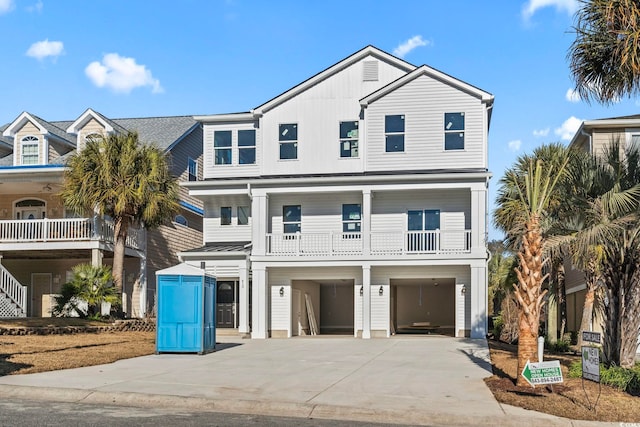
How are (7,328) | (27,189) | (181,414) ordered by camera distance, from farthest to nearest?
(27,189), (7,328), (181,414)

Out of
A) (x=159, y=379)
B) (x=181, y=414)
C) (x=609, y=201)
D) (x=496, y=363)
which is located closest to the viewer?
(x=181, y=414)

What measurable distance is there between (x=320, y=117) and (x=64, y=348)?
14.2m

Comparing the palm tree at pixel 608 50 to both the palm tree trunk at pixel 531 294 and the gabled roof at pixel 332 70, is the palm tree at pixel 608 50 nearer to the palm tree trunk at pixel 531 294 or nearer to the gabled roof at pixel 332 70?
the palm tree trunk at pixel 531 294

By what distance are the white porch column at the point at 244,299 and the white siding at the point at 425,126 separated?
6150mm

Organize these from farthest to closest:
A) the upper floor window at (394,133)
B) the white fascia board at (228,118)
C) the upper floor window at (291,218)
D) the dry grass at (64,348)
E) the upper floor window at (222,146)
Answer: the upper floor window at (222,146) → the white fascia board at (228,118) → the upper floor window at (291,218) → the upper floor window at (394,133) → the dry grass at (64,348)

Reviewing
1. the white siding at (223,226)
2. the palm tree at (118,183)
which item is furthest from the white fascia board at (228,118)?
the white siding at (223,226)

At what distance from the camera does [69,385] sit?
515 inches

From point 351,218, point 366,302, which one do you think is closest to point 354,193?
point 351,218

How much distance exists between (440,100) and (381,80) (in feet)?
9.14

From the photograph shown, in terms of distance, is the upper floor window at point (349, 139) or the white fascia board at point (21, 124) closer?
the upper floor window at point (349, 139)

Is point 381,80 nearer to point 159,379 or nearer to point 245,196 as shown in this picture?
point 245,196

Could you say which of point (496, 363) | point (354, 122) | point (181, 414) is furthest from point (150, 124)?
point (181, 414)

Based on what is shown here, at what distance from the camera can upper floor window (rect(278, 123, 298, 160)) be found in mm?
29453

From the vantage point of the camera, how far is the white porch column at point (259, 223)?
2847 cm
